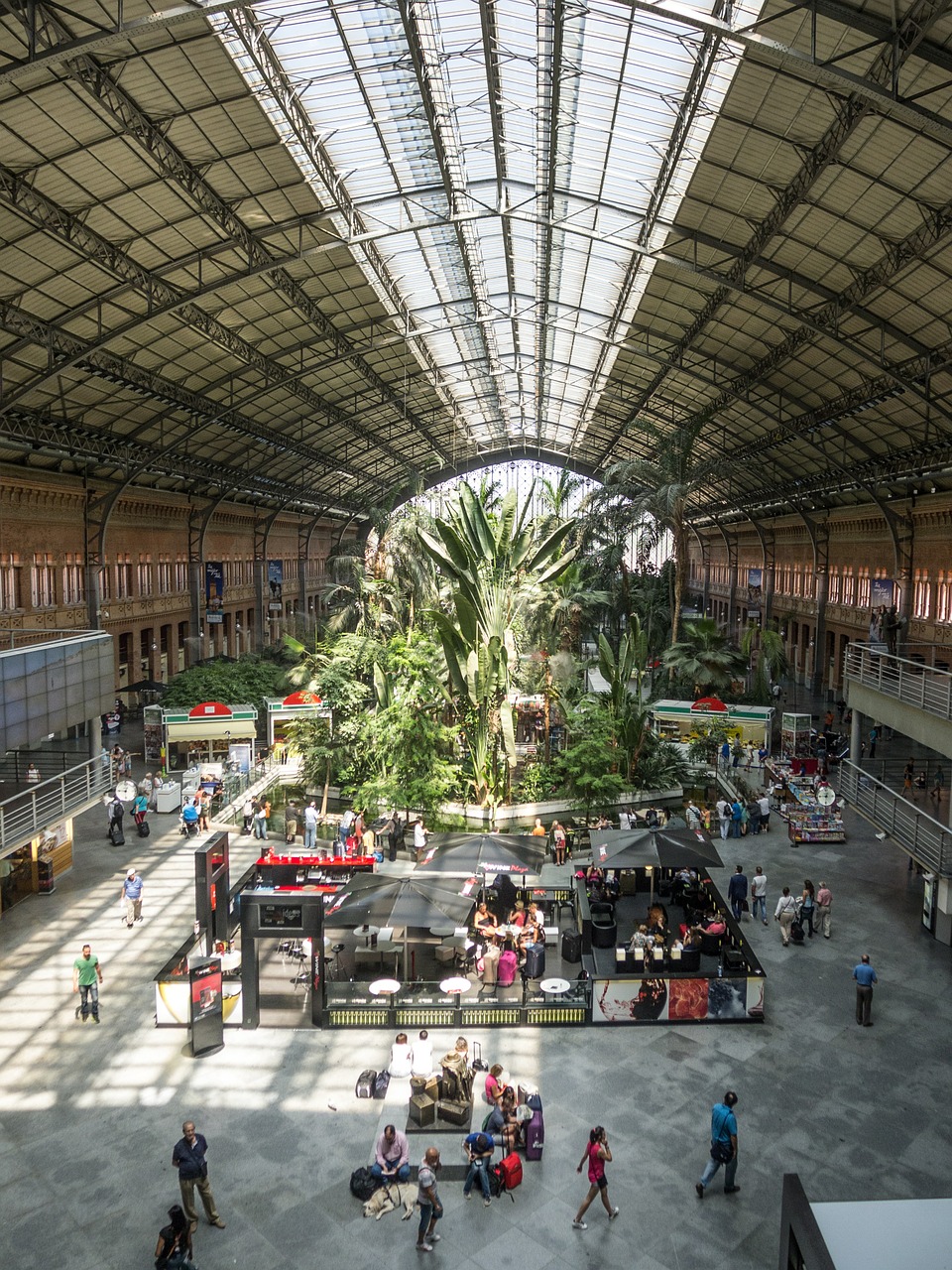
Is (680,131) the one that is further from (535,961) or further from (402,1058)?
(402,1058)

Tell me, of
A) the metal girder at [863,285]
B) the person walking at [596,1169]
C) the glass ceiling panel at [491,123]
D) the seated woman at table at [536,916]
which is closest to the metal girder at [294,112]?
the glass ceiling panel at [491,123]

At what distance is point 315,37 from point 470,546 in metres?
10.8

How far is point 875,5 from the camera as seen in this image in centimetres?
1380

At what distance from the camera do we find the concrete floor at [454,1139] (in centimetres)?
916

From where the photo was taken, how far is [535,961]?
583 inches

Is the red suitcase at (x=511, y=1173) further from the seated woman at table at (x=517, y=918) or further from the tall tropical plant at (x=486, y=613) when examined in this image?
the tall tropical plant at (x=486, y=613)

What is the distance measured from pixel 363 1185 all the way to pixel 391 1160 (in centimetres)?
38

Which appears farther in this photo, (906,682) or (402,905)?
(906,682)

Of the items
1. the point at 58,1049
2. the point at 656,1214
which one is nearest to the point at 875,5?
the point at 656,1214

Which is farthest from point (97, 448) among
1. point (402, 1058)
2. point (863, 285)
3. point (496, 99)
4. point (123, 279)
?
point (402, 1058)

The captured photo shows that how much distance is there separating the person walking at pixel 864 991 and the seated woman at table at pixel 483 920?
19.1 feet

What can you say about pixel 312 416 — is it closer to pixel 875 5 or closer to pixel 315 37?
pixel 315 37

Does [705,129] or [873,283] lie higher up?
[705,129]

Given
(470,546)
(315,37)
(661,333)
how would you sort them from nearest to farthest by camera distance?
(315,37) < (470,546) < (661,333)
